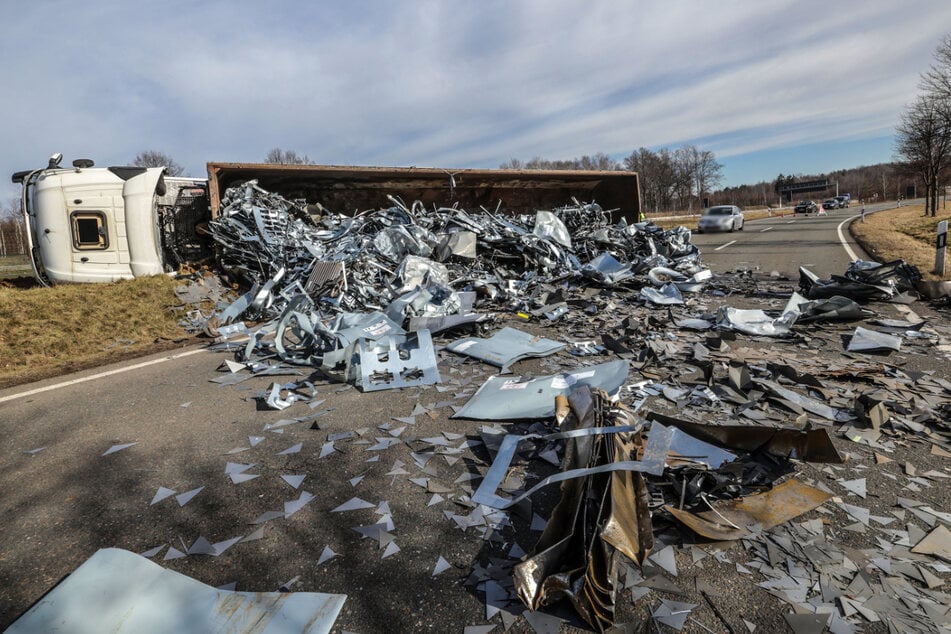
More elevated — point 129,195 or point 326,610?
point 129,195

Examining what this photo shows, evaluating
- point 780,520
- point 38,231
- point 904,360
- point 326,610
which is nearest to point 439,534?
point 326,610

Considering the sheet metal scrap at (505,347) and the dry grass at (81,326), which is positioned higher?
the dry grass at (81,326)

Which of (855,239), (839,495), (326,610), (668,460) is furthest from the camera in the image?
(855,239)

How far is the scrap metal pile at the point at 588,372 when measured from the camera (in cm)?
198

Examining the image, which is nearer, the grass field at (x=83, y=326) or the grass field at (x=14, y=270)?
the grass field at (x=83, y=326)

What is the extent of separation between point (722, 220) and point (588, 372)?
22.0 metres

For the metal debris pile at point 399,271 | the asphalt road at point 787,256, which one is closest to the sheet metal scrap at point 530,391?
the metal debris pile at point 399,271

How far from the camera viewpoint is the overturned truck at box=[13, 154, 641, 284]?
25.6 ft

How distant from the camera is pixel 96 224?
789cm

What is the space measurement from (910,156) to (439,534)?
126 ft

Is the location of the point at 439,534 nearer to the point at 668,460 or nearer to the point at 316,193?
the point at 668,460

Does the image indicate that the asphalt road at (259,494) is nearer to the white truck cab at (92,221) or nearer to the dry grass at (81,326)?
the dry grass at (81,326)

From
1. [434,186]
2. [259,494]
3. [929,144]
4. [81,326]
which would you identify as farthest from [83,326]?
[929,144]

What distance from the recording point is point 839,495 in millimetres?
2305
